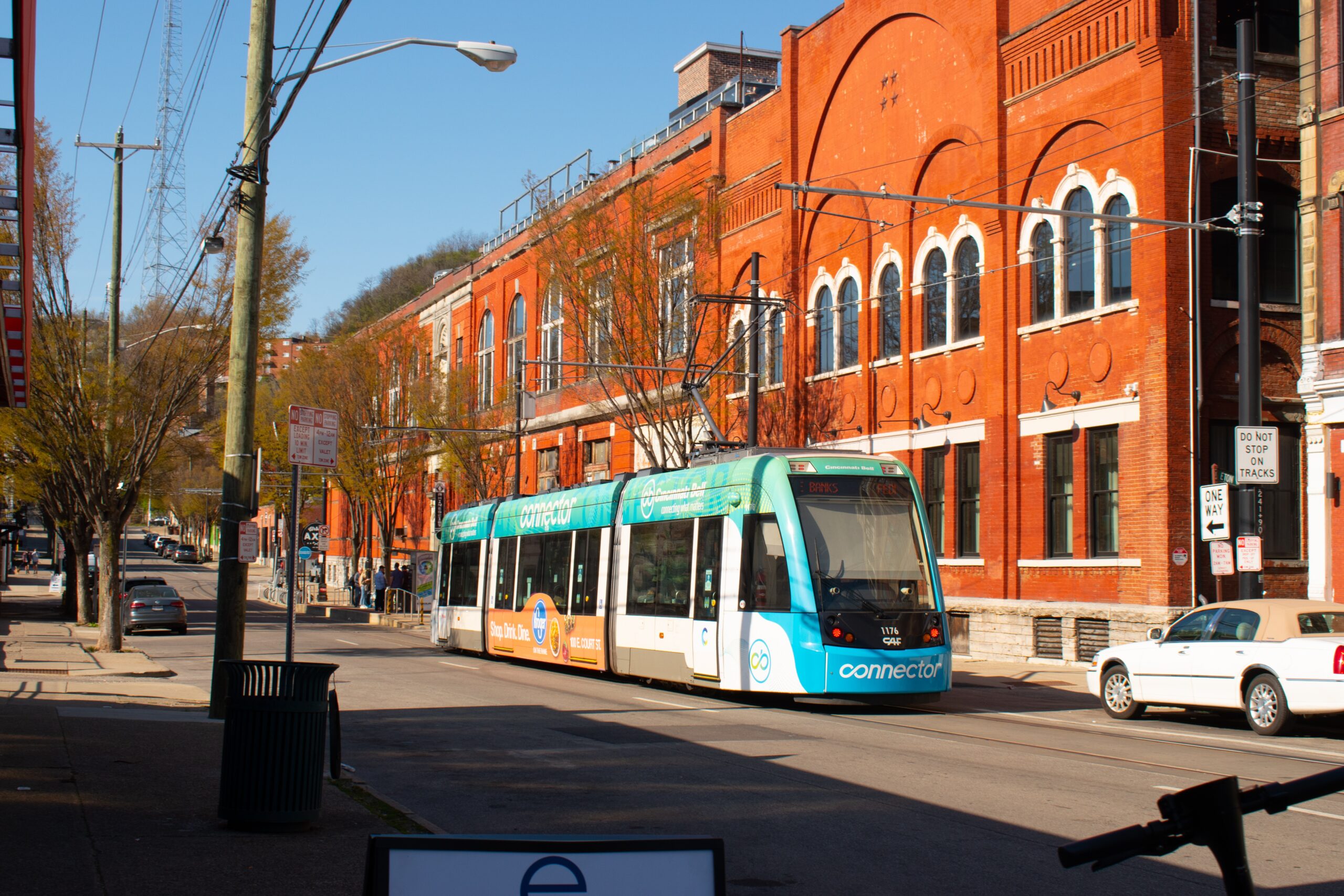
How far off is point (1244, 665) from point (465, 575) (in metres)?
17.9

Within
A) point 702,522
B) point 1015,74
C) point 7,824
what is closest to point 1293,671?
point 702,522

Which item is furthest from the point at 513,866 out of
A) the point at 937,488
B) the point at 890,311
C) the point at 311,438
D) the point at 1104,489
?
the point at 890,311

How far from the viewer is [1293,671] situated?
14750 millimetres

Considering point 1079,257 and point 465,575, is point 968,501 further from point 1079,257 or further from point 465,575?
point 465,575

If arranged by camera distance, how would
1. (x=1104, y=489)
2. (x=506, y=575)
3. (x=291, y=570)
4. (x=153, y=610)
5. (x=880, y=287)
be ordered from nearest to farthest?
1. (x=291, y=570)
2. (x=1104, y=489)
3. (x=506, y=575)
4. (x=880, y=287)
5. (x=153, y=610)

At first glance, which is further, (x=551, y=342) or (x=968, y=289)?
(x=551, y=342)

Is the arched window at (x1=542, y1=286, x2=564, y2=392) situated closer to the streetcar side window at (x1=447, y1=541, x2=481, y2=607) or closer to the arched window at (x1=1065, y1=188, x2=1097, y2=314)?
the streetcar side window at (x1=447, y1=541, x2=481, y2=607)

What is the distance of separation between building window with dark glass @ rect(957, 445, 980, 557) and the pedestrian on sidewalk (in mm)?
27756

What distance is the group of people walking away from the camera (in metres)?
50.0

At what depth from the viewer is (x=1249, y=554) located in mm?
17797

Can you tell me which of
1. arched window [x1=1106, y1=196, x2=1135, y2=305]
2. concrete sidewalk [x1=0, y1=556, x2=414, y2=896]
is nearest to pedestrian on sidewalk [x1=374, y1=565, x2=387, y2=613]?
arched window [x1=1106, y1=196, x2=1135, y2=305]

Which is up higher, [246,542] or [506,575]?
[246,542]

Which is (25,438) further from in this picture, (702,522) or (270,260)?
(702,522)

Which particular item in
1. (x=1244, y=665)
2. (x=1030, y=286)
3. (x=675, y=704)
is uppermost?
(x=1030, y=286)
